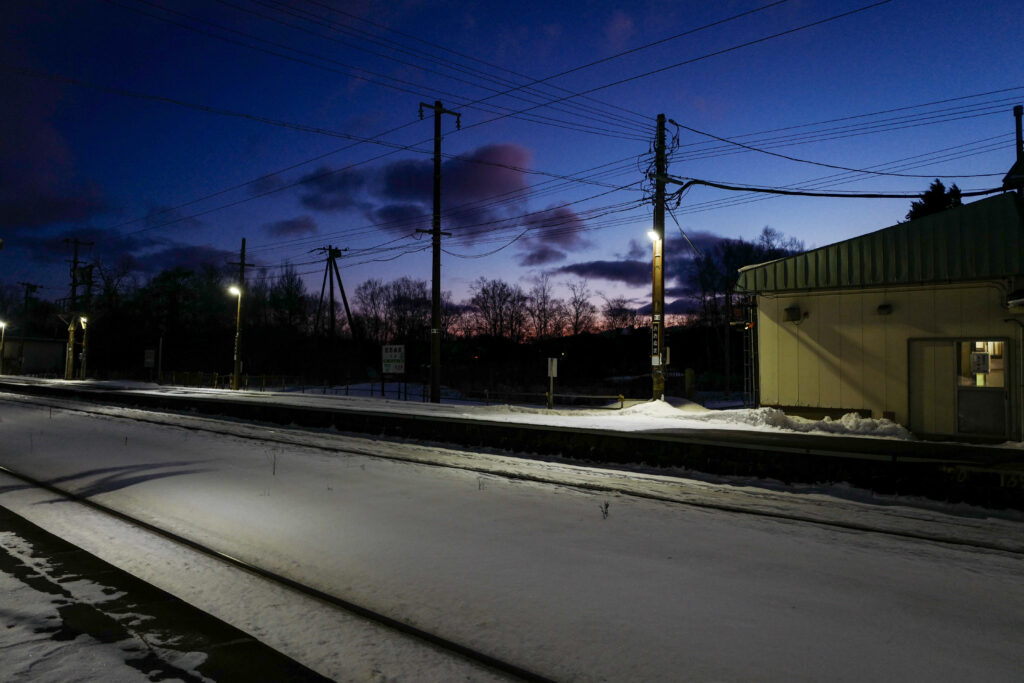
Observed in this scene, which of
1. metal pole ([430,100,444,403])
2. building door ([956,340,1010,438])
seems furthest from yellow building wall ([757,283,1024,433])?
metal pole ([430,100,444,403])

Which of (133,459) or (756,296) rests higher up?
(756,296)

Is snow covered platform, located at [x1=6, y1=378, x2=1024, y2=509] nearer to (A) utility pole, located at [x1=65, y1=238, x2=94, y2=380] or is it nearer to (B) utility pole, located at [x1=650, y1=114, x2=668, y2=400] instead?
(B) utility pole, located at [x1=650, y1=114, x2=668, y2=400]

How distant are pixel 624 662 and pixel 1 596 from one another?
4948 mm

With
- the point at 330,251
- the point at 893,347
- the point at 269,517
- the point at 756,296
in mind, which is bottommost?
the point at 269,517

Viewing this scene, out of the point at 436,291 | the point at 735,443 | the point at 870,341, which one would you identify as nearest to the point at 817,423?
the point at 870,341

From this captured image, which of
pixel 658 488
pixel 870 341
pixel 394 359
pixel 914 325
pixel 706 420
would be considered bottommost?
pixel 658 488

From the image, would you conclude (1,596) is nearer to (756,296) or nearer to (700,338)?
(756,296)

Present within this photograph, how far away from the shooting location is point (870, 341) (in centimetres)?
1725

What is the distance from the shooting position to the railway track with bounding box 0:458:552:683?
3.94 meters

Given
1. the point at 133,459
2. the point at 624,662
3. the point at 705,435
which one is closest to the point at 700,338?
the point at 705,435

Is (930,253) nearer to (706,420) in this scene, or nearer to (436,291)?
(706,420)

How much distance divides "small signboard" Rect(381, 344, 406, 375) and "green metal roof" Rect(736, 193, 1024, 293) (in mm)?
20452

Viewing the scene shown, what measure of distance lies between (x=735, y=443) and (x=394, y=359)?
24.2m

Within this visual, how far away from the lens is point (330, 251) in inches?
2077
